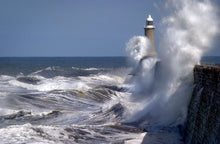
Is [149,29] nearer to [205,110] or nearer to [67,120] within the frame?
[67,120]

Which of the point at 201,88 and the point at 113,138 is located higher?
the point at 201,88

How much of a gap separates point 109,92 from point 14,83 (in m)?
9.36

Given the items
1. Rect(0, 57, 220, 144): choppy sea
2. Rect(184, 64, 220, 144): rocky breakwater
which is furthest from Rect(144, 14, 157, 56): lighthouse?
Rect(184, 64, 220, 144): rocky breakwater

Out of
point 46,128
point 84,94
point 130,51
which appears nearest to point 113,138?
point 46,128

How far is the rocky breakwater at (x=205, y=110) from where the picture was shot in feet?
19.8

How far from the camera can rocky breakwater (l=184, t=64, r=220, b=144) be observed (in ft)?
19.8

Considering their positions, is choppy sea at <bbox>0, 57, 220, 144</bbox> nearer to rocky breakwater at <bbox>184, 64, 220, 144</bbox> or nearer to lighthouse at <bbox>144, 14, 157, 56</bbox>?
rocky breakwater at <bbox>184, 64, 220, 144</bbox>

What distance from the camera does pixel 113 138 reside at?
8.15 meters

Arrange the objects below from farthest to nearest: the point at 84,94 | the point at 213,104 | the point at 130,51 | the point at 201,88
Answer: the point at 130,51 → the point at 84,94 → the point at 201,88 → the point at 213,104

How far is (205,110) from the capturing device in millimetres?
6746

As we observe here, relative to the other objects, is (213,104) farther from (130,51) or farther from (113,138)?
(130,51)

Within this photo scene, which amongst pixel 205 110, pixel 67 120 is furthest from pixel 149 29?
pixel 205 110

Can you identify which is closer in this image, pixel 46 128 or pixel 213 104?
pixel 213 104

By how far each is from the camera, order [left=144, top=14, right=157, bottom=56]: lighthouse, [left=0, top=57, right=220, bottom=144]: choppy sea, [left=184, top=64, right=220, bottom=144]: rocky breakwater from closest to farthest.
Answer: [left=184, top=64, right=220, bottom=144]: rocky breakwater < [left=0, top=57, right=220, bottom=144]: choppy sea < [left=144, top=14, right=157, bottom=56]: lighthouse
